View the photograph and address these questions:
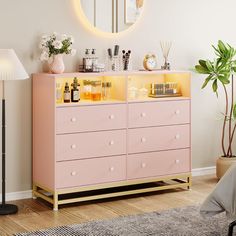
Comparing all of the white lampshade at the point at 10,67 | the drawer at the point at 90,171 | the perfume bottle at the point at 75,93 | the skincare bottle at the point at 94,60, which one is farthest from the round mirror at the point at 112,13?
the drawer at the point at 90,171

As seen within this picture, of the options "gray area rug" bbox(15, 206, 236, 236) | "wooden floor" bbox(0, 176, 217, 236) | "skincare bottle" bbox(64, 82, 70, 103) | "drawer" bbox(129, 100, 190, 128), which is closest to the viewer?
"gray area rug" bbox(15, 206, 236, 236)

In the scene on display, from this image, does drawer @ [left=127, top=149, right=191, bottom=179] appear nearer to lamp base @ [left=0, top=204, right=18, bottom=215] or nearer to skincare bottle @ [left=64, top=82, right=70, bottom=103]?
skincare bottle @ [left=64, top=82, right=70, bottom=103]

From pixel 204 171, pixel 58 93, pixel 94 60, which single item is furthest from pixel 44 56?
pixel 204 171

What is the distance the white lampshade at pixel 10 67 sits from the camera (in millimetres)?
4852

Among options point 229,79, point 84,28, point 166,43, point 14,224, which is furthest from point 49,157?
point 229,79

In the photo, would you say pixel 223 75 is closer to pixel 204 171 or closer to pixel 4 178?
pixel 204 171

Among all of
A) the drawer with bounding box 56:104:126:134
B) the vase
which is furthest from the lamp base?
the vase

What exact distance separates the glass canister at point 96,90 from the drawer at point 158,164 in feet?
1.89

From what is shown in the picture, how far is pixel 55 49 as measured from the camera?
17.6 ft

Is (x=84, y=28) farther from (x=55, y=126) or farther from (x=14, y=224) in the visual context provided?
(x=14, y=224)

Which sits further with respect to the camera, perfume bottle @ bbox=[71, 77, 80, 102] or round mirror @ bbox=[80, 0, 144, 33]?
round mirror @ bbox=[80, 0, 144, 33]

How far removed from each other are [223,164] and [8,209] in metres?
2.15

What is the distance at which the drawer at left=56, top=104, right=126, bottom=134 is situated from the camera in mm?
5172

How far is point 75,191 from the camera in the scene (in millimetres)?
5285
